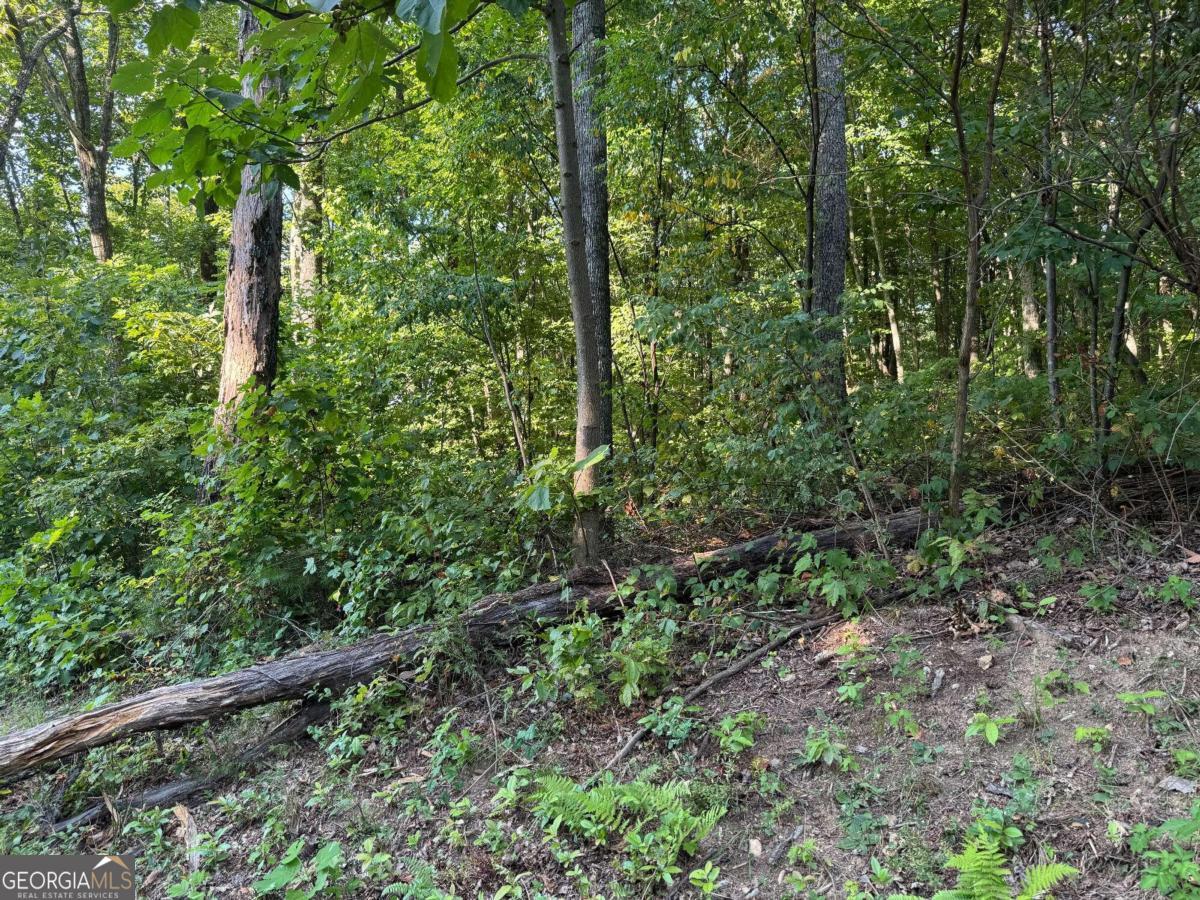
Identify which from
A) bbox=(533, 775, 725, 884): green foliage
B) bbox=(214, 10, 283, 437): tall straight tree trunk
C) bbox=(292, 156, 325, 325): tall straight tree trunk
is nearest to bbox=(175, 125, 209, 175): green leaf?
bbox=(533, 775, 725, 884): green foliage

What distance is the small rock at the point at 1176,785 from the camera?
2256mm

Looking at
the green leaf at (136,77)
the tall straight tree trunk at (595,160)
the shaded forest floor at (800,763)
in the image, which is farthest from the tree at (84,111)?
the green leaf at (136,77)

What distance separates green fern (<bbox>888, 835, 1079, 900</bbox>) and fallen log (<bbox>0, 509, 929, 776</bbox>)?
1.98 meters

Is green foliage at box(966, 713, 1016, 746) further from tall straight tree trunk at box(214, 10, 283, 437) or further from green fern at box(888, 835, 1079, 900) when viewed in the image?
tall straight tree trunk at box(214, 10, 283, 437)

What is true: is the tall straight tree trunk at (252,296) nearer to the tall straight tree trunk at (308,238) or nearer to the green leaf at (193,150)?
the tall straight tree trunk at (308,238)

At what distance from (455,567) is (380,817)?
1531mm

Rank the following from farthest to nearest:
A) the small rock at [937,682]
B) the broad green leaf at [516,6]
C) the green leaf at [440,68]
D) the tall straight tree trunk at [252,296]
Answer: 1. the tall straight tree trunk at [252,296]
2. the small rock at [937,682]
3. the broad green leaf at [516,6]
4. the green leaf at [440,68]

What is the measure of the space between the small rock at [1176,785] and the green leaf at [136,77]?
3.57 meters

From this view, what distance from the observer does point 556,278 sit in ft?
26.5

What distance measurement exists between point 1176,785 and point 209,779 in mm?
4217

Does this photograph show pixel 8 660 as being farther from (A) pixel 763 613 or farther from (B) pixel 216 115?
(A) pixel 763 613

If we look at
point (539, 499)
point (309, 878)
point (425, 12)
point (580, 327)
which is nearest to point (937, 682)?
point (539, 499)

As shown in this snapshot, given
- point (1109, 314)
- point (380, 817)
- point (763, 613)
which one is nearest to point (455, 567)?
point (380, 817)

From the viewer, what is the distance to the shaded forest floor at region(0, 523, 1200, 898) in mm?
2344
